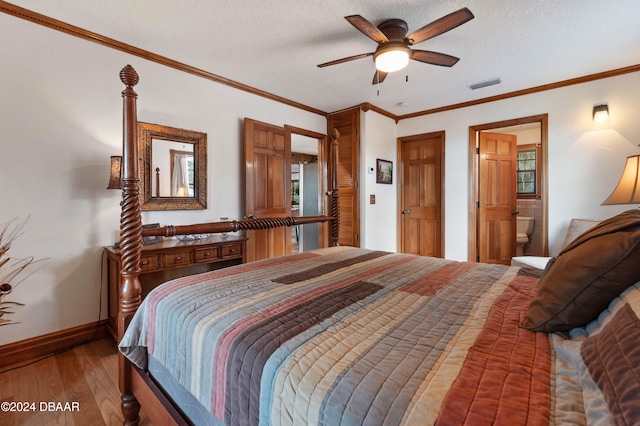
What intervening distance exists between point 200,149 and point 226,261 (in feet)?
3.95

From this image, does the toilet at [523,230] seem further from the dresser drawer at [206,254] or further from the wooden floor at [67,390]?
the wooden floor at [67,390]

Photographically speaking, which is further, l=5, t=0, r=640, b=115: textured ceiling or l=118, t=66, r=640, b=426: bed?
l=5, t=0, r=640, b=115: textured ceiling

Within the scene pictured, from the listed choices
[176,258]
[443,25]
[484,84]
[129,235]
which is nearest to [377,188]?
[484,84]

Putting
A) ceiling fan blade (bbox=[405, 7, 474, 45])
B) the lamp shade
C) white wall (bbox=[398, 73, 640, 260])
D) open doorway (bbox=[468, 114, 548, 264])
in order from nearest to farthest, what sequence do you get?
ceiling fan blade (bbox=[405, 7, 474, 45])
the lamp shade
white wall (bbox=[398, 73, 640, 260])
open doorway (bbox=[468, 114, 548, 264])

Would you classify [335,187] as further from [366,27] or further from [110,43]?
[110,43]

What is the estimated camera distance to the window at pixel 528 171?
16.0 ft

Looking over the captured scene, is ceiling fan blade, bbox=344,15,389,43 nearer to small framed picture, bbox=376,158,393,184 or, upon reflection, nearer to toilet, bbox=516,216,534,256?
small framed picture, bbox=376,158,393,184

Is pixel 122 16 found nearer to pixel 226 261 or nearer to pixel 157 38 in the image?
pixel 157 38

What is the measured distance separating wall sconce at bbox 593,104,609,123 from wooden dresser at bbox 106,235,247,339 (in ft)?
13.2

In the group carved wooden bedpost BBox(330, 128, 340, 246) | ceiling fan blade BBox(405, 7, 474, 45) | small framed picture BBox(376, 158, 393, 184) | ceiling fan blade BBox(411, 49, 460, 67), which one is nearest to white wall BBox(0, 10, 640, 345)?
carved wooden bedpost BBox(330, 128, 340, 246)

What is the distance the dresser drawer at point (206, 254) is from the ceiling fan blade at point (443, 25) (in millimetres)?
2394

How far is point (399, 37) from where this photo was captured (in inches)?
91.2

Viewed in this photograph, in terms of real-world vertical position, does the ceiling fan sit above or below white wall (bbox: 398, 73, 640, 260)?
above

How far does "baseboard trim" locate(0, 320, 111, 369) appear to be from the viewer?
6.70ft
